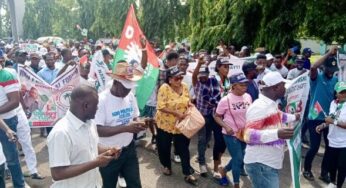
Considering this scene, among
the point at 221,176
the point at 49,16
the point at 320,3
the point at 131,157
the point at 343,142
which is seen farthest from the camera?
the point at 49,16

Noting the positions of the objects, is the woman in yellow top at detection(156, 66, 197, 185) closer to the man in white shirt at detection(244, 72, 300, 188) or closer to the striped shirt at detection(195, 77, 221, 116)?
the striped shirt at detection(195, 77, 221, 116)

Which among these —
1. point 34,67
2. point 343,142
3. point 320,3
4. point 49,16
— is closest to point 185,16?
point 320,3

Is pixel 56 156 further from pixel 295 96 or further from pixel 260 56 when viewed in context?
pixel 260 56

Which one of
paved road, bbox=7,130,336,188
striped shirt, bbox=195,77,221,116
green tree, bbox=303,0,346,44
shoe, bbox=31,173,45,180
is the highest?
green tree, bbox=303,0,346,44

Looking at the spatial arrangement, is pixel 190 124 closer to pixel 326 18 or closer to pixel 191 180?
pixel 191 180

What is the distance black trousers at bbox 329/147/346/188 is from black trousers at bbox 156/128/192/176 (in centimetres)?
198

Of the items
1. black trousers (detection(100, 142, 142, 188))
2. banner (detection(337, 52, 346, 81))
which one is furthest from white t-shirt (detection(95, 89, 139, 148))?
banner (detection(337, 52, 346, 81))

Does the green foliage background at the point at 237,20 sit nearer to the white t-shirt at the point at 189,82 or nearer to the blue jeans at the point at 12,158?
the white t-shirt at the point at 189,82

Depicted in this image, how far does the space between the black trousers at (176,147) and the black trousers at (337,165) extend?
1981 millimetres

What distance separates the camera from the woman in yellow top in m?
5.47

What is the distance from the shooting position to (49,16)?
4981 cm

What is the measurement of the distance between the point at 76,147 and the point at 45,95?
176 inches

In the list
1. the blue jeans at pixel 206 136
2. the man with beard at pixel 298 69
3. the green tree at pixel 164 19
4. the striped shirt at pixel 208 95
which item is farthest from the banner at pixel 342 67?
the green tree at pixel 164 19

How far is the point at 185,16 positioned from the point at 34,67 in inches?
563
